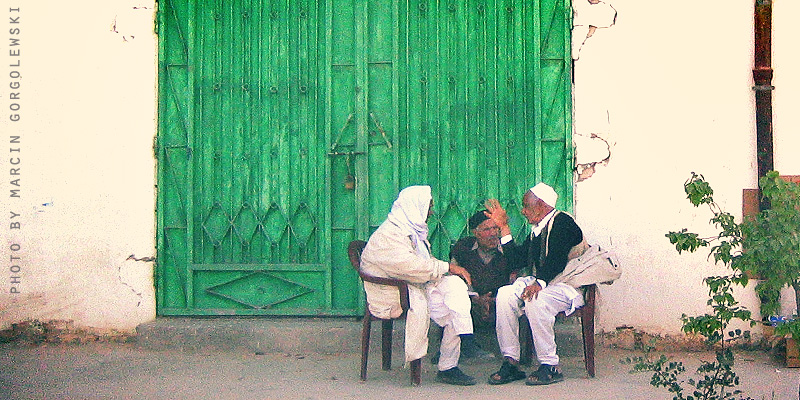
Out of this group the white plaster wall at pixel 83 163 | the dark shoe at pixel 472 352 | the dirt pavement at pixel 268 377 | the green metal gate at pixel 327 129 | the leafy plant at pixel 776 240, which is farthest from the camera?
the white plaster wall at pixel 83 163

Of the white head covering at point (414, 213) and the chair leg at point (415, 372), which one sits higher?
the white head covering at point (414, 213)

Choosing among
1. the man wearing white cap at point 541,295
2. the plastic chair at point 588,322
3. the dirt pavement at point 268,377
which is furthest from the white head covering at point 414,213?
the plastic chair at point 588,322

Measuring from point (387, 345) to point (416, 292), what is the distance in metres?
0.53

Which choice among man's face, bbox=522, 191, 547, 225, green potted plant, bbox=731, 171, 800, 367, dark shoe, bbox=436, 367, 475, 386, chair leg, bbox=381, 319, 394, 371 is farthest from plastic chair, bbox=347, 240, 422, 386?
green potted plant, bbox=731, 171, 800, 367

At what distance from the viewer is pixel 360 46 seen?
239 inches

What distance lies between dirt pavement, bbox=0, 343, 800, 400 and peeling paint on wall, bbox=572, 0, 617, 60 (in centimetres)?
211

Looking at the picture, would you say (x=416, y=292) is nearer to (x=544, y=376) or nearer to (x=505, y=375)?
(x=505, y=375)

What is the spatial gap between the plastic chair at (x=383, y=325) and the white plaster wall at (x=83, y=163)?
1731mm

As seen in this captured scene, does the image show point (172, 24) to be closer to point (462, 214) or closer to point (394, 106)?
point (394, 106)

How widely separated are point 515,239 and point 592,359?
1133 mm

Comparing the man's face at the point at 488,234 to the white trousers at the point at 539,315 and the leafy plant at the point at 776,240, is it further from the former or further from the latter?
the leafy plant at the point at 776,240

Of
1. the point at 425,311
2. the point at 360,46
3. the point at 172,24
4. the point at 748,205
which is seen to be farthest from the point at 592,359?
the point at 172,24

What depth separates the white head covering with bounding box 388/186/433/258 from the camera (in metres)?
5.20

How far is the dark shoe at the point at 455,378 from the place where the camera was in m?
5.02
